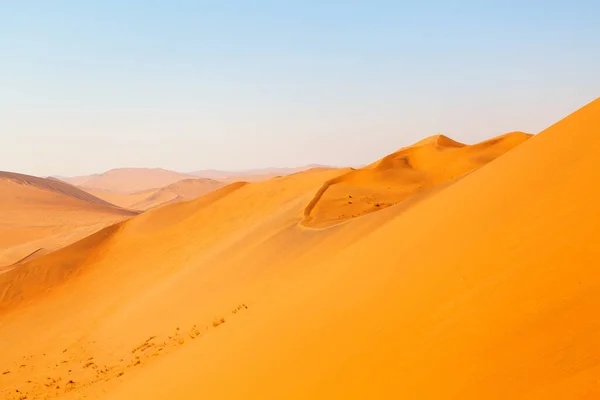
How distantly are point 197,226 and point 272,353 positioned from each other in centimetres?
1914

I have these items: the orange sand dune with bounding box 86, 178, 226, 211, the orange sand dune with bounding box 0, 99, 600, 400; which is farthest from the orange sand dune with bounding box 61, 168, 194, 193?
the orange sand dune with bounding box 0, 99, 600, 400

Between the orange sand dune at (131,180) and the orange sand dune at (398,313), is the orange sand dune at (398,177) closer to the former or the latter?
the orange sand dune at (398,313)

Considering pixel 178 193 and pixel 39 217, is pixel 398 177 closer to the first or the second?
pixel 39 217

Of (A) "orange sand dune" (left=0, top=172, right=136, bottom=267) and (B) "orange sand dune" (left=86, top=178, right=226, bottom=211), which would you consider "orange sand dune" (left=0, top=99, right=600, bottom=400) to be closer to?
(A) "orange sand dune" (left=0, top=172, right=136, bottom=267)

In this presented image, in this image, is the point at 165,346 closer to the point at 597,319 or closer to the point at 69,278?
the point at 597,319

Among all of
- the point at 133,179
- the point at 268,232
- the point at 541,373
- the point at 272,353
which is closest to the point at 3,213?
the point at 268,232

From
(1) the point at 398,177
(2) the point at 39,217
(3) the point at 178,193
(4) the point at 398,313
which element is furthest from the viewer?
(3) the point at 178,193

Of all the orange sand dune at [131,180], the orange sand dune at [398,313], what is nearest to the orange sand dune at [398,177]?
the orange sand dune at [398,313]

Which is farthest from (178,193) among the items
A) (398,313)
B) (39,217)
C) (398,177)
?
(398,313)

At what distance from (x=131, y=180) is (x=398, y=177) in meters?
164

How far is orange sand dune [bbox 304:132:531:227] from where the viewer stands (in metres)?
14.7

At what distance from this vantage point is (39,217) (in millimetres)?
46781

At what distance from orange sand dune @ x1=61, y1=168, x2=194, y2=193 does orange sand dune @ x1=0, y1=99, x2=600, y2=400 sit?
13898 cm

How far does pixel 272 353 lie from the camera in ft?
17.6
